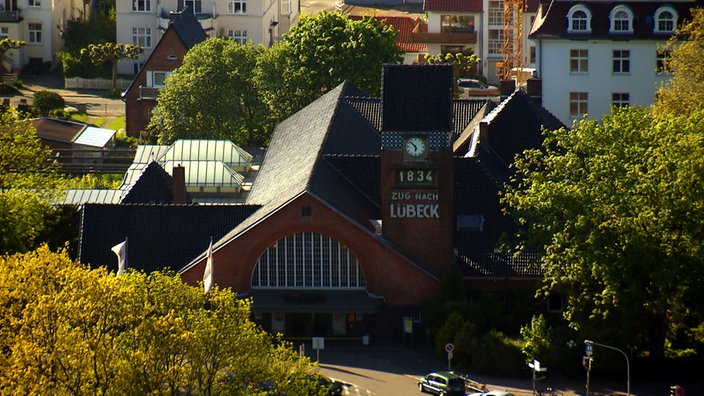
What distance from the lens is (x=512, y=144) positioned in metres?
123

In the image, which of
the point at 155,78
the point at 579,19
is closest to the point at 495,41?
the point at 155,78

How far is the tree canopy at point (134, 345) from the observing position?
85625 millimetres

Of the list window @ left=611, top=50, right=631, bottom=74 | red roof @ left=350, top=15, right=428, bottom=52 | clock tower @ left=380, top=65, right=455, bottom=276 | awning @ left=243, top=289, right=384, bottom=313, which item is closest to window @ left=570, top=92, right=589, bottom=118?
window @ left=611, top=50, right=631, bottom=74

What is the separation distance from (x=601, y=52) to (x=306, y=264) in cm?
4093

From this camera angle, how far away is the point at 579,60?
14325 centimetres

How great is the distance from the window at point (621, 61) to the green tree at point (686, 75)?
223 inches

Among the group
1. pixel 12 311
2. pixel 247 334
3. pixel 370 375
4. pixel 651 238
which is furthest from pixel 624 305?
pixel 12 311

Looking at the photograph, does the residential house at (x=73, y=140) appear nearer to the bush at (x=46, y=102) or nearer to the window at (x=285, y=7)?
the bush at (x=46, y=102)

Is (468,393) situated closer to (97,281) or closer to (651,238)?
(651,238)

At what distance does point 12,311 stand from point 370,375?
1953cm

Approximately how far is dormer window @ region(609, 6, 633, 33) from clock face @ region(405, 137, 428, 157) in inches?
1466

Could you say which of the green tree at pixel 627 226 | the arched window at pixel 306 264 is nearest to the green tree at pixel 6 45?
the arched window at pixel 306 264

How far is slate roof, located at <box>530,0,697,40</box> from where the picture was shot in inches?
5591

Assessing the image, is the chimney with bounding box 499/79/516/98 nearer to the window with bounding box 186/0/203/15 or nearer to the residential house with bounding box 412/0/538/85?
the residential house with bounding box 412/0/538/85
